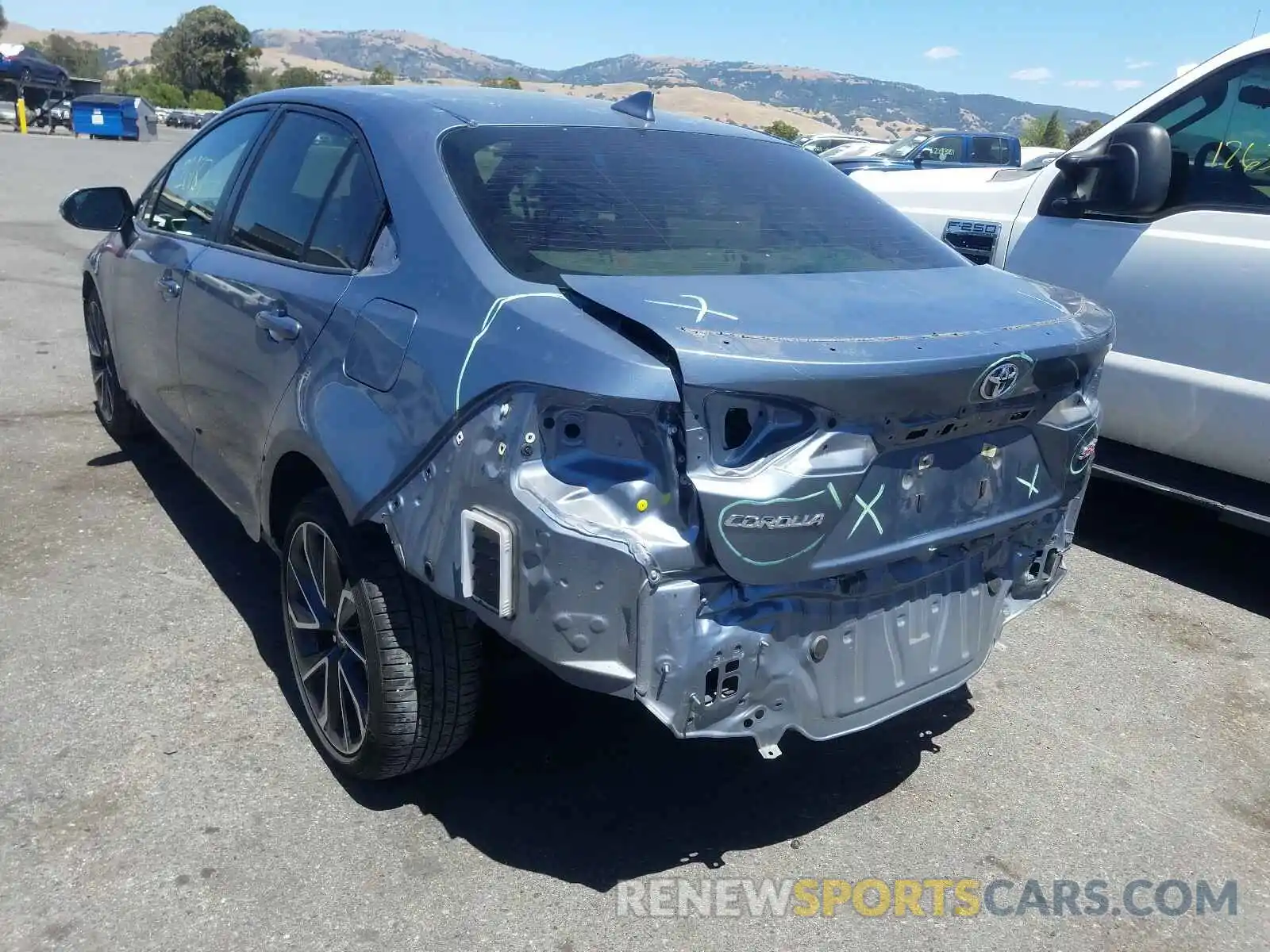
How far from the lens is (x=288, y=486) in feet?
10.1

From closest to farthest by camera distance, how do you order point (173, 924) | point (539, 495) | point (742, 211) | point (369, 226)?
point (539, 495)
point (173, 924)
point (369, 226)
point (742, 211)

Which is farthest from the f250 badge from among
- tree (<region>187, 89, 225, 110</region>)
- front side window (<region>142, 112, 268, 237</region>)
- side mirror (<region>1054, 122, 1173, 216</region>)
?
tree (<region>187, 89, 225, 110</region>)

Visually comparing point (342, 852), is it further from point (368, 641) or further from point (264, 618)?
point (264, 618)

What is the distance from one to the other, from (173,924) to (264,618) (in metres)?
1.47

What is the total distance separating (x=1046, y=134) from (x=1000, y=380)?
47.3m

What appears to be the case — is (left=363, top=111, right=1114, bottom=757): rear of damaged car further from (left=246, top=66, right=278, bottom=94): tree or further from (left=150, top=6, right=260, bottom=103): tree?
(left=246, top=66, right=278, bottom=94): tree

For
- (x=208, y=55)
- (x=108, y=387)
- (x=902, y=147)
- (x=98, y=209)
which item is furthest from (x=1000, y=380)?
(x=208, y=55)

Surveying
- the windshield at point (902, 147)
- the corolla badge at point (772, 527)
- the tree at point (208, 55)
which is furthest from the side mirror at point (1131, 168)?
the tree at point (208, 55)

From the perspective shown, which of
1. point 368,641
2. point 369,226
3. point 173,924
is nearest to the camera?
point 173,924

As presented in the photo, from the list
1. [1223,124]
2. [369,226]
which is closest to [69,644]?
[369,226]

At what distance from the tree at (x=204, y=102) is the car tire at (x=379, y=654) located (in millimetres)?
65233

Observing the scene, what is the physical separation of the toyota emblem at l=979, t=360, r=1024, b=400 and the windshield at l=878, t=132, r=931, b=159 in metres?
20.7

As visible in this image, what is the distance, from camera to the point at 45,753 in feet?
9.52

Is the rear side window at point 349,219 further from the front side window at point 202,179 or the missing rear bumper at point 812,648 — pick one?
the missing rear bumper at point 812,648
